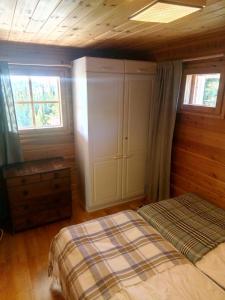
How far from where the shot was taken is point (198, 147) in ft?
8.07

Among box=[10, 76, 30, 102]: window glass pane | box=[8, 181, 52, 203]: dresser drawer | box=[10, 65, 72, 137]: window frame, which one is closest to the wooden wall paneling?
box=[10, 65, 72, 137]: window frame

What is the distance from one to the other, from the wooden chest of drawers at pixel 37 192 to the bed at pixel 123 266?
0.88 meters

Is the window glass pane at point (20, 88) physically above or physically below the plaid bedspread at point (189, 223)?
above

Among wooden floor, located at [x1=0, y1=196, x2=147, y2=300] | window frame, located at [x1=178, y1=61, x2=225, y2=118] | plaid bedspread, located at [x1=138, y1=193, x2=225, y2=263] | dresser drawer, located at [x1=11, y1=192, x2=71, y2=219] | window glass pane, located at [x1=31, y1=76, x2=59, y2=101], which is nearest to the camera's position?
plaid bedspread, located at [x1=138, y1=193, x2=225, y2=263]

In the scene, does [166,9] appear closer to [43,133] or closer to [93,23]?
[93,23]

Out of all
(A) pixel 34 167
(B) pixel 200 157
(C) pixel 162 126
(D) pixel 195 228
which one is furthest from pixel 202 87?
(A) pixel 34 167

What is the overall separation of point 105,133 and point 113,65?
0.84 m

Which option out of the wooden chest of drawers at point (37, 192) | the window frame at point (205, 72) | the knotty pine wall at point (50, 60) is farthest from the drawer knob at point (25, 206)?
the window frame at point (205, 72)

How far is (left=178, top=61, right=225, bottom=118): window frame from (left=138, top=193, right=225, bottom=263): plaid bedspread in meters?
0.96

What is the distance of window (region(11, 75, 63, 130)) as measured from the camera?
272cm

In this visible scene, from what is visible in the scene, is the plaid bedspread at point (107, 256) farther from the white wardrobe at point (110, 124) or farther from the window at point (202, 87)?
the window at point (202, 87)

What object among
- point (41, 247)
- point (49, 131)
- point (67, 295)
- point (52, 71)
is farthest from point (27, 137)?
point (67, 295)

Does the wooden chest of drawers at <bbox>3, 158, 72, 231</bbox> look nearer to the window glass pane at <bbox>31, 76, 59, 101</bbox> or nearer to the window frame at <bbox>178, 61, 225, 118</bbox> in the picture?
the window glass pane at <bbox>31, 76, 59, 101</bbox>

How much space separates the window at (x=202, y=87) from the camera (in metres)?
2.16
